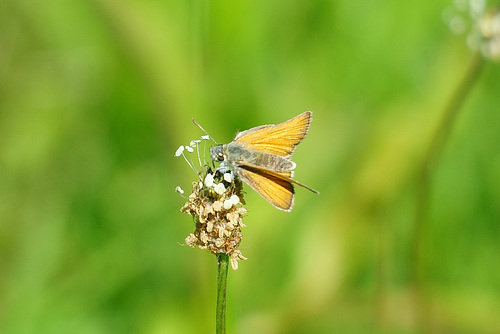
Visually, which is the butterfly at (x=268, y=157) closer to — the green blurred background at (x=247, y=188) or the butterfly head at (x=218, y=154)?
the butterfly head at (x=218, y=154)

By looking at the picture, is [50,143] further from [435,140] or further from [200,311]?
[435,140]

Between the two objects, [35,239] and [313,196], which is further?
[313,196]

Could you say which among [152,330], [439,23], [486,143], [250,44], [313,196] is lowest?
[152,330]

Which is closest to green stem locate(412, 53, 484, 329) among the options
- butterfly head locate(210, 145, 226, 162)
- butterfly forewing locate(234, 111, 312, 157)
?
butterfly forewing locate(234, 111, 312, 157)

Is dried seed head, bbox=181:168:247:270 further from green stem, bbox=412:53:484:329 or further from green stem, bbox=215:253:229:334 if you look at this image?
green stem, bbox=412:53:484:329

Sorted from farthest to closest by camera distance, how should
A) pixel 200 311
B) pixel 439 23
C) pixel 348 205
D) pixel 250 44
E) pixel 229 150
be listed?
pixel 439 23 < pixel 250 44 < pixel 348 205 < pixel 200 311 < pixel 229 150

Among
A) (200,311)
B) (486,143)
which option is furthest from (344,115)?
(200,311)
